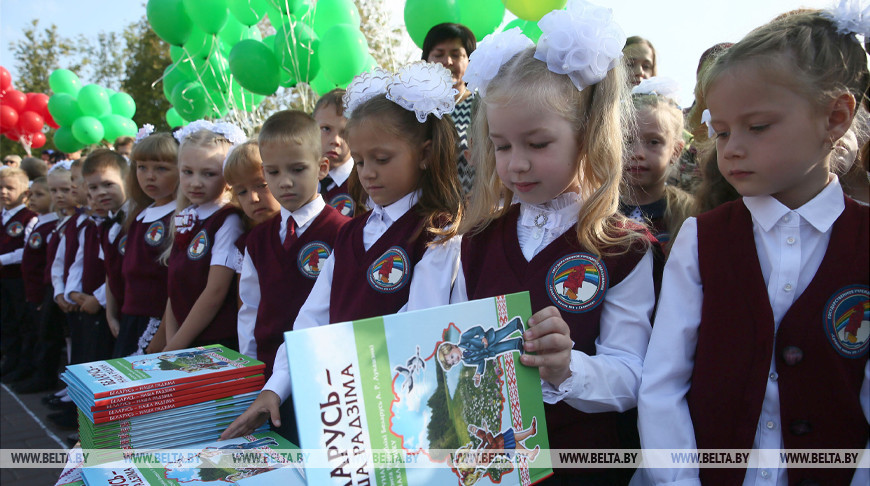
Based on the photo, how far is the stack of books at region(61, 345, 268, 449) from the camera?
4.96 ft

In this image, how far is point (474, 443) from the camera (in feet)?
3.66

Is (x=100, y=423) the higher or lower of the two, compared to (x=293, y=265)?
lower

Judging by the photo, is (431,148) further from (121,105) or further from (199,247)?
(121,105)

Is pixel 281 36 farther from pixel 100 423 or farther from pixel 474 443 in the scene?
pixel 474 443

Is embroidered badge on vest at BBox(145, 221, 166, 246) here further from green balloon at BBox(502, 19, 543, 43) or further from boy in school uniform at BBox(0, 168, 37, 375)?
boy in school uniform at BBox(0, 168, 37, 375)

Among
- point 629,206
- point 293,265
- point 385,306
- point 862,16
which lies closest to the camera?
point 862,16

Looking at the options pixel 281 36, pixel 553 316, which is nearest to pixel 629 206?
pixel 553 316

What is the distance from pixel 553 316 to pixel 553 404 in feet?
1.18

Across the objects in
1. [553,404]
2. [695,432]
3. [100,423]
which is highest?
[100,423]

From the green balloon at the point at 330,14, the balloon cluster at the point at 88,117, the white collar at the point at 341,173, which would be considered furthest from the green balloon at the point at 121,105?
the white collar at the point at 341,173

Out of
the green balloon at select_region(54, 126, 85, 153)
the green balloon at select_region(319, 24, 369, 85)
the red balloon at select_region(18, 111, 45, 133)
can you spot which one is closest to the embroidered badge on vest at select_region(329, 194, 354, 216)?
the green balloon at select_region(319, 24, 369, 85)

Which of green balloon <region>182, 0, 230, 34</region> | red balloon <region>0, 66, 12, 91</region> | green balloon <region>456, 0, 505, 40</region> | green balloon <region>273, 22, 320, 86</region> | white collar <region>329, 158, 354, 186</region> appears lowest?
white collar <region>329, 158, 354, 186</region>

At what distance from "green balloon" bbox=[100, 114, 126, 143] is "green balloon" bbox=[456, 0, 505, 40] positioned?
6.39 m

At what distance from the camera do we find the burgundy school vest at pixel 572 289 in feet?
4.87
